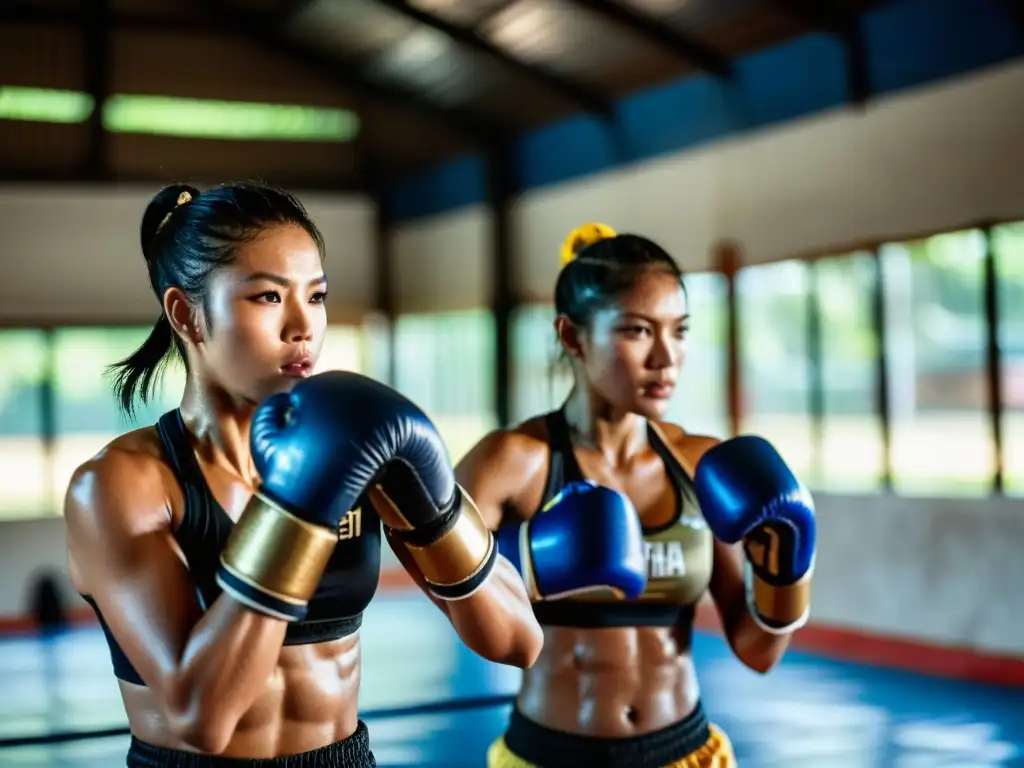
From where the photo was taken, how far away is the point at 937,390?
6.92 meters

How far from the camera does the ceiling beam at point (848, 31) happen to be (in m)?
7.19

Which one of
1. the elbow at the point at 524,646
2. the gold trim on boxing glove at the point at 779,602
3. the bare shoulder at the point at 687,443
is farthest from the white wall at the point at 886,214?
the elbow at the point at 524,646

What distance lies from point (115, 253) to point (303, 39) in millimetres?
2260

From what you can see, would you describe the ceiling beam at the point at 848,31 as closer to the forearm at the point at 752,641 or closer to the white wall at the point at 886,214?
the white wall at the point at 886,214

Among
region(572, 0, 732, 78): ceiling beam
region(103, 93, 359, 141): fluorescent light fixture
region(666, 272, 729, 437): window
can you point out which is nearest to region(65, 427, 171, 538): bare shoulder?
region(666, 272, 729, 437): window

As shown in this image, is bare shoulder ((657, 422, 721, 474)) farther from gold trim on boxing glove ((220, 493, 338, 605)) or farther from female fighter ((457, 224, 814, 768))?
gold trim on boxing glove ((220, 493, 338, 605))

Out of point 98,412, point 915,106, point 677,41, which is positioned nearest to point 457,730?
point 915,106

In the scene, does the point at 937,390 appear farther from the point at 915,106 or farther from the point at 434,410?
the point at 434,410

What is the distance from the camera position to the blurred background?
6637 mm

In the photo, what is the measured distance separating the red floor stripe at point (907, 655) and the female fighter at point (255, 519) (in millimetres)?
4925

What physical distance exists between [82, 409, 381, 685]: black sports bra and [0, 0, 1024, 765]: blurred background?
5382 millimetres

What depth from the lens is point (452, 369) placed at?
1084 cm

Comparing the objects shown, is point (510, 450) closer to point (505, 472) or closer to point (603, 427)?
point (505, 472)

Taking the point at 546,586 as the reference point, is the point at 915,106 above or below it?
above
